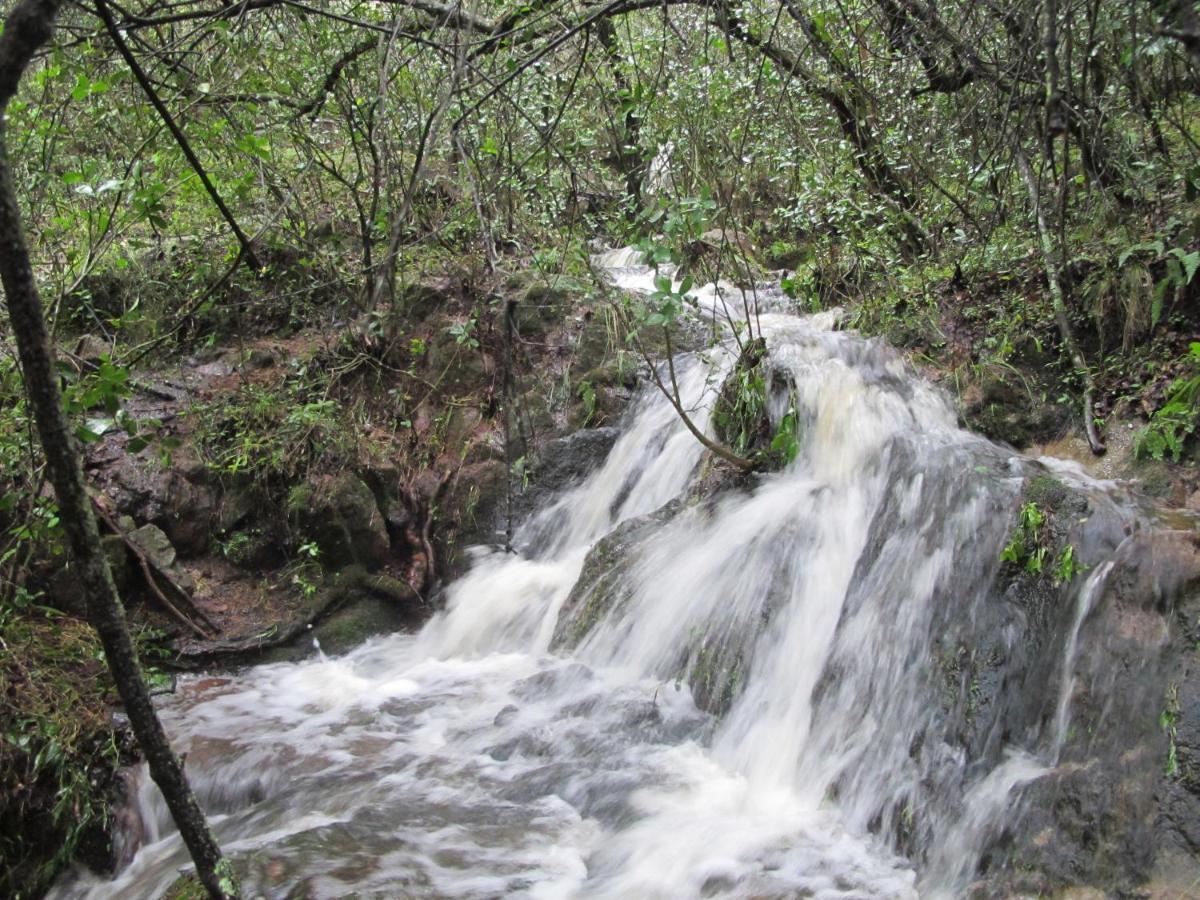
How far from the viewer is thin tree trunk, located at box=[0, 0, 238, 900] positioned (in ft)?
4.89

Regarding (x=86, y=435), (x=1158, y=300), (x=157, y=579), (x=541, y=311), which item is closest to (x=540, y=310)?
(x=541, y=311)

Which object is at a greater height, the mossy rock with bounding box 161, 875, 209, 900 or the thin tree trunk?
the thin tree trunk

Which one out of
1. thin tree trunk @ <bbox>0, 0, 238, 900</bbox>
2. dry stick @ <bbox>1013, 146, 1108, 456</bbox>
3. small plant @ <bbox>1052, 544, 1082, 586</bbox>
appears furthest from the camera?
dry stick @ <bbox>1013, 146, 1108, 456</bbox>

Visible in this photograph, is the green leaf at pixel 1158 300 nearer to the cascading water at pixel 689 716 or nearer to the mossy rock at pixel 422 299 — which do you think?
the cascading water at pixel 689 716

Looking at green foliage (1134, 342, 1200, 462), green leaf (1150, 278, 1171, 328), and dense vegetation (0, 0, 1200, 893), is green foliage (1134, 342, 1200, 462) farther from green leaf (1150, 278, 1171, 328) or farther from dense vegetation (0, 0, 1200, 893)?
green leaf (1150, 278, 1171, 328)

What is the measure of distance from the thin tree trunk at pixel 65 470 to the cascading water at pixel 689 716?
1265 millimetres

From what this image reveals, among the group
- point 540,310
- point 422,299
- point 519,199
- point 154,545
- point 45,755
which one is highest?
point 519,199

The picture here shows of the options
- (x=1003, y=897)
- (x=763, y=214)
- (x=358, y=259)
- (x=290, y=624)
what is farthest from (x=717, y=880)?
(x=763, y=214)

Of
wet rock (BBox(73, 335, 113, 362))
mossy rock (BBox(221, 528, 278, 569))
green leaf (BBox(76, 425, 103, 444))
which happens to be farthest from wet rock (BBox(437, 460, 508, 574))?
green leaf (BBox(76, 425, 103, 444))

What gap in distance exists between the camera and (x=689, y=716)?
4.47m

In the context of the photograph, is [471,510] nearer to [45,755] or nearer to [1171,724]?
[45,755]

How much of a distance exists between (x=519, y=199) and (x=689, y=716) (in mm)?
4590

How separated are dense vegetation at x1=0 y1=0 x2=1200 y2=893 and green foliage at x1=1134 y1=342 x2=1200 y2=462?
0.06 ft

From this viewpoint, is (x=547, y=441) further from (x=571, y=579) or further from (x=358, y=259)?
(x=358, y=259)
